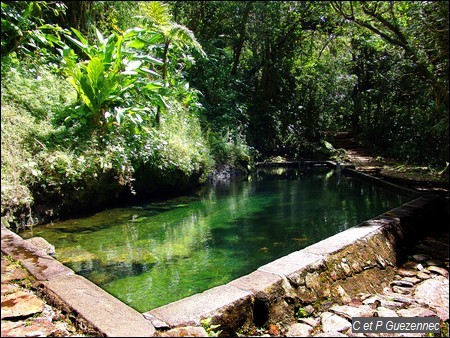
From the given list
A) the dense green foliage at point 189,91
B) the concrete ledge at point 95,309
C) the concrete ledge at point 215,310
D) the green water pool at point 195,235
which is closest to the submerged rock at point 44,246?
the green water pool at point 195,235

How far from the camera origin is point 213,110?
457 inches

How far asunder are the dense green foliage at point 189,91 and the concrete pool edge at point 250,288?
2062 millimetres

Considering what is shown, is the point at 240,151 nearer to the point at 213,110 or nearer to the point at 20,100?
the point at 213,110

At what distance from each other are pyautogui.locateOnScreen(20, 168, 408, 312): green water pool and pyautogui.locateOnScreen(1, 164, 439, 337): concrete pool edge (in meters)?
0.65

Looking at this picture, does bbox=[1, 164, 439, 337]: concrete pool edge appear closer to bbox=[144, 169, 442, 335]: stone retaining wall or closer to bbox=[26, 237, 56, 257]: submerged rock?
bbox=[144, 169, 442, 335]: stone retaining wall

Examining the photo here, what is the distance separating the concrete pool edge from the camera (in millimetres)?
1961

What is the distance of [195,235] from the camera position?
4.59m

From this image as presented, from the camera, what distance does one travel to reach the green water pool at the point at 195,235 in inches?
128

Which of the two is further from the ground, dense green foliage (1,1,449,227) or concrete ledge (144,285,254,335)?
dense green foliage (1,1,449,227)

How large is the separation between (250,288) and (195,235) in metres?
2.28

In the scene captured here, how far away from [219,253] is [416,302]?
1.95 meters

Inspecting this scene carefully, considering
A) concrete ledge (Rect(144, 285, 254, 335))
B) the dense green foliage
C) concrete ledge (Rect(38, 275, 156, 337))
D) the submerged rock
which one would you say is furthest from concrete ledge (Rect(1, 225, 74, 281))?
the dense green foliage

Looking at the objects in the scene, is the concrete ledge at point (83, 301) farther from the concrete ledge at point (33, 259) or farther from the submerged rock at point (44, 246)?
the submerged rock at point (44, 246)

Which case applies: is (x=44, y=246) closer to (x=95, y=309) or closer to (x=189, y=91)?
(x=95, y=309)
